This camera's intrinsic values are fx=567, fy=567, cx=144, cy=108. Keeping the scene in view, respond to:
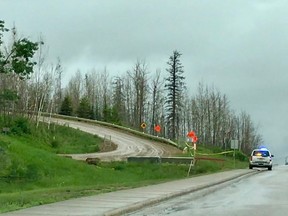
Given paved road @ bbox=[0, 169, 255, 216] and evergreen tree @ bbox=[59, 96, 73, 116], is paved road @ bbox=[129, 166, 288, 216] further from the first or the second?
evergreen tree @ bbox=[59, 96, 73, 116]

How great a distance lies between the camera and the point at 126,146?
5997 cm

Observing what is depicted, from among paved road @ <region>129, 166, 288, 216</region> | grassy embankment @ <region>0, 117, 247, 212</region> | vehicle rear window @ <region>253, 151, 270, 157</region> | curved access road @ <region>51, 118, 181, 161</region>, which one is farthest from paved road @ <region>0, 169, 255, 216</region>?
vehicle rear window @ <region>253, 151, 270, 157</region>

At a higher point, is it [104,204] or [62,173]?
[62,173]

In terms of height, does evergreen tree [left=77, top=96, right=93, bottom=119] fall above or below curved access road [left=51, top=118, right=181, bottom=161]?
above

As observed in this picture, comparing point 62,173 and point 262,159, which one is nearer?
point 62,173

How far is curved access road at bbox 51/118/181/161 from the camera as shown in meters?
51.4

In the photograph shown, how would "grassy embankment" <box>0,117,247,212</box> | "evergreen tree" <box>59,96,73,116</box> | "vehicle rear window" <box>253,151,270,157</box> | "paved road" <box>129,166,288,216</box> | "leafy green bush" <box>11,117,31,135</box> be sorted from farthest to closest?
"evergreen tree" <box>59,96,73,116</box>
"vehicle rear window" <box>253,151,270,157</box>
"leafy green bush" <box>11,117,31,135</box>
"grassy embankment" <box>0,117,247,212</box>
"paved road" <box>129,166,288,216</box>

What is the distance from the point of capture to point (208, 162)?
48.9m

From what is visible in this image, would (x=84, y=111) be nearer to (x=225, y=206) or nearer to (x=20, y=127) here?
(x=20, y=127)

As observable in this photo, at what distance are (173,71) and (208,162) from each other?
170 ft

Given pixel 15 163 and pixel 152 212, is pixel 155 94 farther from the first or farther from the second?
pixel 152 212

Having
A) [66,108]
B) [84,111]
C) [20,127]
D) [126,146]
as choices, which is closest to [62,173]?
[20,127]

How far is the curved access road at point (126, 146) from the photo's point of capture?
51.4m

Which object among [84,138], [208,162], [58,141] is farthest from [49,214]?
[84,138]
